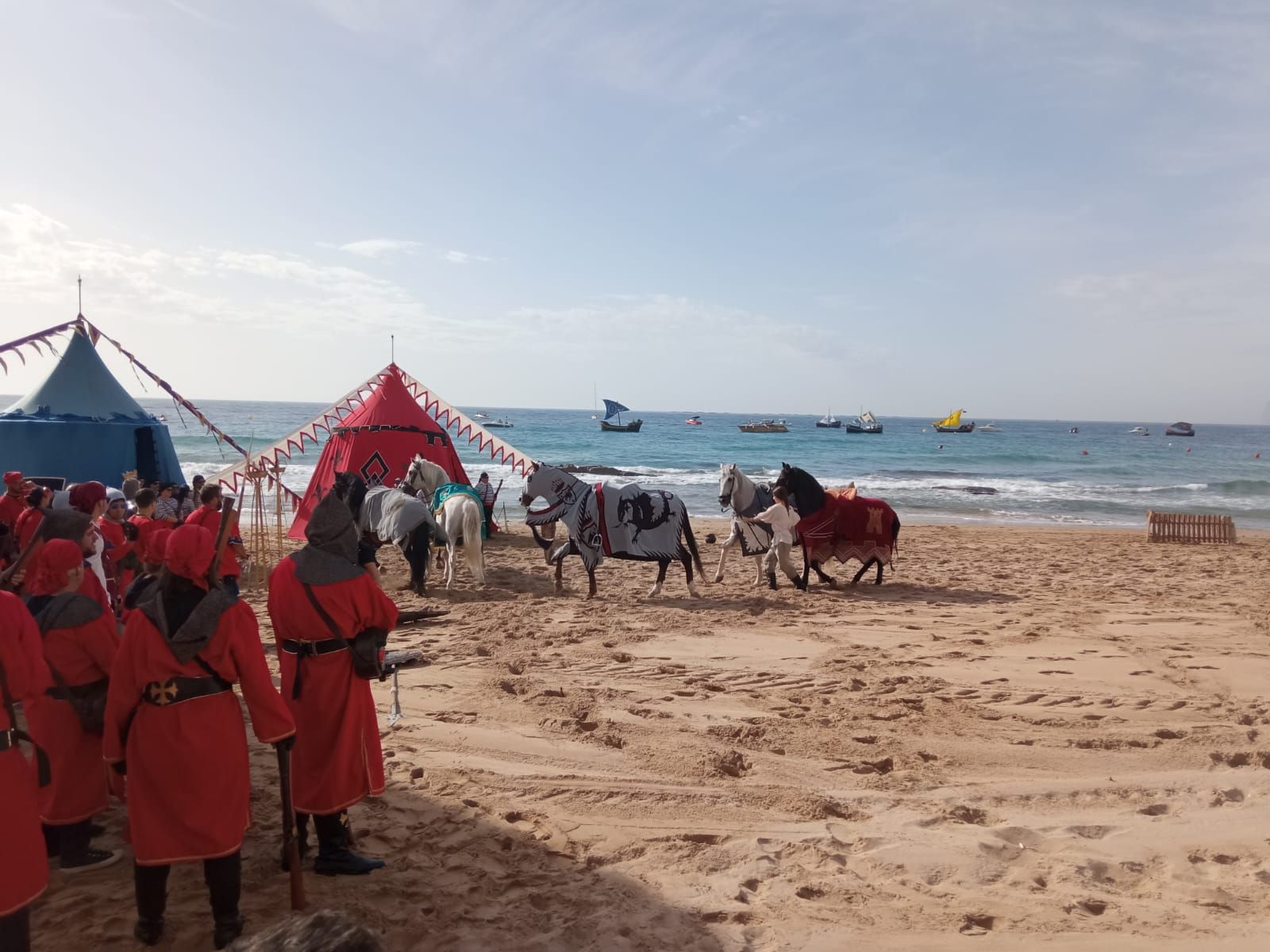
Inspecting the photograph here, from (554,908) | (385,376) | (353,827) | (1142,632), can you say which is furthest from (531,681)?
(385,376)

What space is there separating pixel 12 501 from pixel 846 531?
8577 millimetres

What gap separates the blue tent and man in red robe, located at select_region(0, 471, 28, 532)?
4630mm

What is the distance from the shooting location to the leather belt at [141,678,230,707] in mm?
2727

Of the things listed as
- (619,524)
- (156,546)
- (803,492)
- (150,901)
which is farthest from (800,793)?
(803,492)

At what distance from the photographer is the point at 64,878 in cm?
341

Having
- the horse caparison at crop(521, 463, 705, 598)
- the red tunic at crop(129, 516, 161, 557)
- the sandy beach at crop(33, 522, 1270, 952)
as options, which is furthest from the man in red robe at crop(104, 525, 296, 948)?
the horse caparison at crop(521, 463, 705, 598)

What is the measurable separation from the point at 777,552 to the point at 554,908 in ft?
22.8

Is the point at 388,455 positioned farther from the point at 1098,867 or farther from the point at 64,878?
the point at 1098,867

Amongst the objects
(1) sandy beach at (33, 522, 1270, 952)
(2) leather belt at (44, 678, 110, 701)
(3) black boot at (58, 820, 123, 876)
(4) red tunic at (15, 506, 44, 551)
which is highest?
(4) red tunic at (15, 506, 44, 551)

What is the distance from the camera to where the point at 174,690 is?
8.96 ft

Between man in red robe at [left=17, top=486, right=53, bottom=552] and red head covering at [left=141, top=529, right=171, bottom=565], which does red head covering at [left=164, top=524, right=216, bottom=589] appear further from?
man in red robe at [left=17, top=486, right=53, bottom=552]

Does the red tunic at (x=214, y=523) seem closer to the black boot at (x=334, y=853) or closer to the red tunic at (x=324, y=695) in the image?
the red tunic at (x=324, y=695)

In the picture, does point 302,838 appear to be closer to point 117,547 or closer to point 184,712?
point 184,712

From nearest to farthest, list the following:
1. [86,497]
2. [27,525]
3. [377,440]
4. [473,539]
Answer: [86,497], [27,525], [473,539], [377,440]
